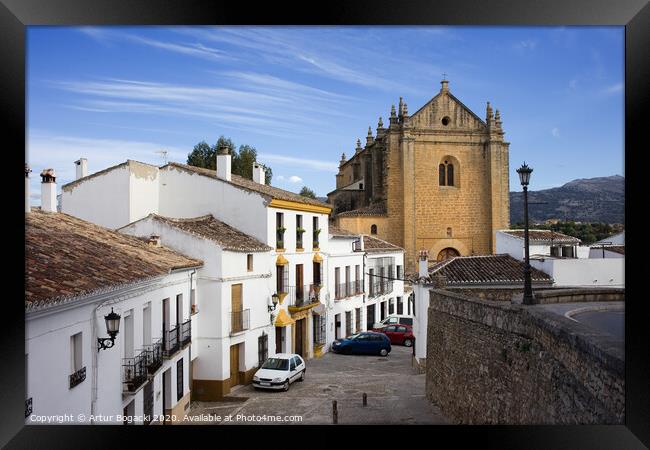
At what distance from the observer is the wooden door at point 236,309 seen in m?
7.24

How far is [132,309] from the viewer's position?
5730mm

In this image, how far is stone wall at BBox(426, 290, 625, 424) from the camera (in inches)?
159

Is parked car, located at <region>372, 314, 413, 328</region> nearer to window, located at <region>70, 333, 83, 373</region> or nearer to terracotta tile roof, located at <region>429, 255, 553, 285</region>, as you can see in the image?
terracotta tile roof, located at <region>429, 255, 553, 285</region>

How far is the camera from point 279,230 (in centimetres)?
827

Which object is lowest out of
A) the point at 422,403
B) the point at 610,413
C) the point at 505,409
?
the point at 422,403

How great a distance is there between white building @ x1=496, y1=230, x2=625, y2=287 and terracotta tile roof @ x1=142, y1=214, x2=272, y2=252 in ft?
16.8

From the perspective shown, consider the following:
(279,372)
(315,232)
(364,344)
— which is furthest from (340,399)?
(315,232)

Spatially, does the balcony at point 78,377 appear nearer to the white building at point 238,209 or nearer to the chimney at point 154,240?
the chimney at point 154,240

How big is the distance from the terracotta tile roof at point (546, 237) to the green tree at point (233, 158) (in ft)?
19.7

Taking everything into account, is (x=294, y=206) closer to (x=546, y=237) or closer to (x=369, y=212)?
(x=546, y=237)

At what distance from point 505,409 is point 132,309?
12.7 feet

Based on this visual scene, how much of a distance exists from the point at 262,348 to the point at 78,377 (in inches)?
110
